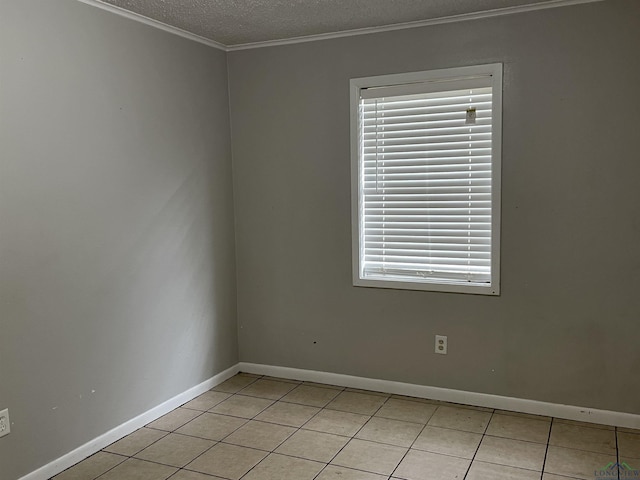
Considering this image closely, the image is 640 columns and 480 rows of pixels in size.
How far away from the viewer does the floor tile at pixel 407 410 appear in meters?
3.38

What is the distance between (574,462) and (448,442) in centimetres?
61

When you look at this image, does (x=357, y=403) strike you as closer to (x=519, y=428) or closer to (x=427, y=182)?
(x=519, y=428)

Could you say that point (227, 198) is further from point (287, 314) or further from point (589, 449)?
point (589, 449)

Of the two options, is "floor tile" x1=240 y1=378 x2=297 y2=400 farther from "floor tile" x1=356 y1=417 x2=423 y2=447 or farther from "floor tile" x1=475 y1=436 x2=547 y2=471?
"floor tile" x1=475 y1=436 x2=547 y2=471

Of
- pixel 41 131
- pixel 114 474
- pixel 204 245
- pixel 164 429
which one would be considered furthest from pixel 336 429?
pixel 41 131

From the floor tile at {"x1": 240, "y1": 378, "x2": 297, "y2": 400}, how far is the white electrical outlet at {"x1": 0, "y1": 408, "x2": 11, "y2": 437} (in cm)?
155

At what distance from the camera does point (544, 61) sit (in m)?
3.20

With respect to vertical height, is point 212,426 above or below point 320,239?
below

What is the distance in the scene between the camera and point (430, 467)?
9.19 ft

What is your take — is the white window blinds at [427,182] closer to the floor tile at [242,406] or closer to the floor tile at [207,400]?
the floor tile at [242,406]

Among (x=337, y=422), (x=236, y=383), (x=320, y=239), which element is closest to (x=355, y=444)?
(x=337, y=422)

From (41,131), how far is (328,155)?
5.74 feet

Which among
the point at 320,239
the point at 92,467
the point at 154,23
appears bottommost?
the point at 92,467

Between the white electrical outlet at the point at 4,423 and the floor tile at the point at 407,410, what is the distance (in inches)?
76.2
